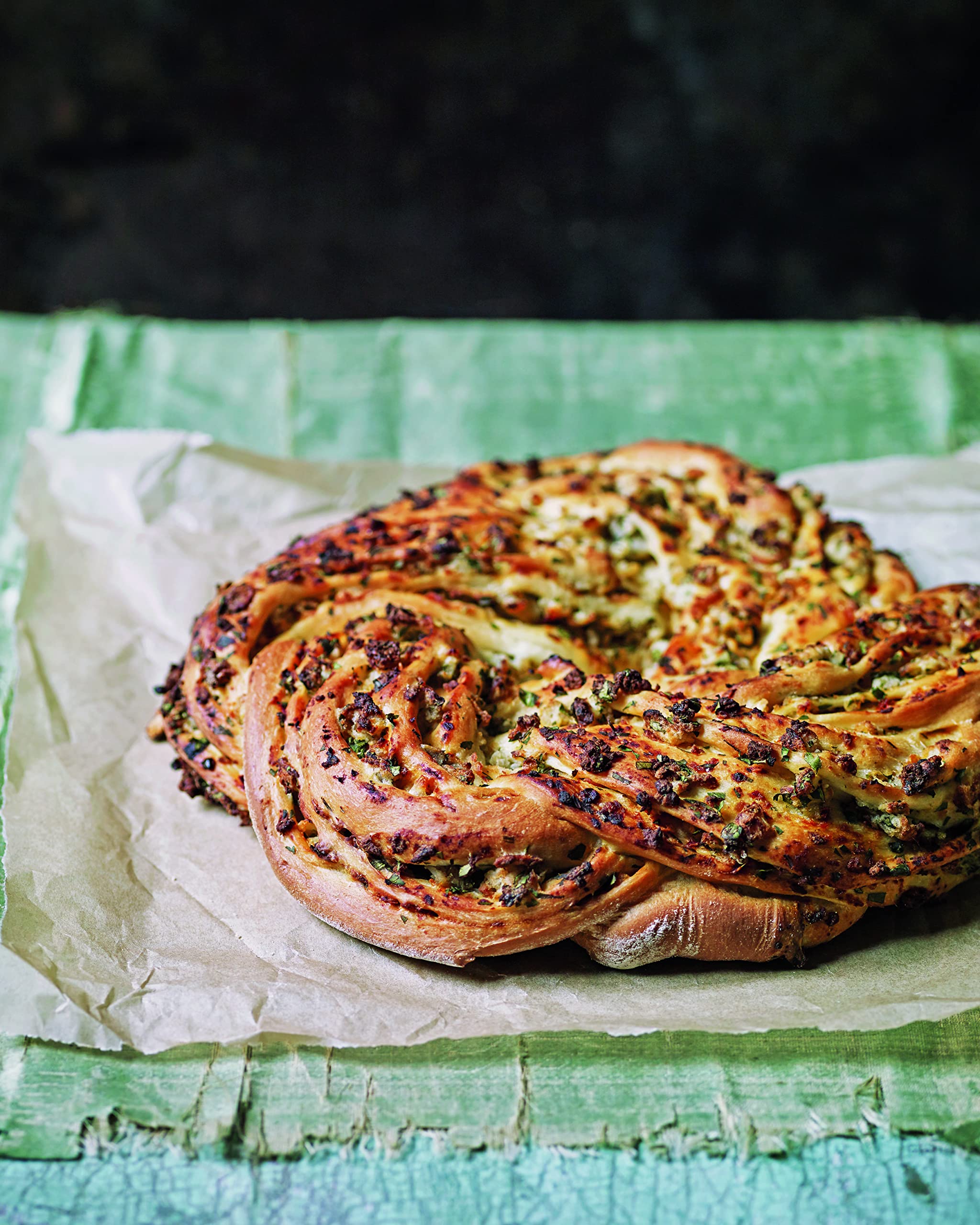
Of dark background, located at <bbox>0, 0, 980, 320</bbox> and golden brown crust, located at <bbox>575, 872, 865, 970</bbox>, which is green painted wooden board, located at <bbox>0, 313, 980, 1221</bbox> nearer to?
golden brown crust, located at <bbox>575, 872, 865, 970</bbox>

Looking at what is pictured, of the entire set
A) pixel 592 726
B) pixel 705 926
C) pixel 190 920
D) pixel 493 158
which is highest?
pixel 493 158

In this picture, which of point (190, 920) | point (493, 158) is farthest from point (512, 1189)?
point (493, 158)

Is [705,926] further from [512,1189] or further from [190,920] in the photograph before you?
[190,920]

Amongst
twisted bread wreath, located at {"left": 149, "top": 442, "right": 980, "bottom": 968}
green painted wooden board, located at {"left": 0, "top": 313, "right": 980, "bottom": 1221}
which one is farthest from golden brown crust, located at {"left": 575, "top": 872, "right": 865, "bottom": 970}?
green painted wooden board, located at {"left": 0, "top": 313, "right": 980, "bottom": 1221}

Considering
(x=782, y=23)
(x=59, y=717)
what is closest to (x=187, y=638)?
(x=59, y=717)

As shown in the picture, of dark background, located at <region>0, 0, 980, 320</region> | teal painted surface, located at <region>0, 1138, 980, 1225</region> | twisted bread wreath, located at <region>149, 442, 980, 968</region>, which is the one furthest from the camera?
dark background, located at <region>0, 0, 980, 320</region>
